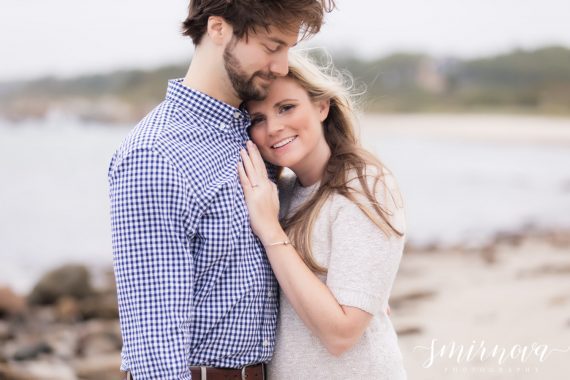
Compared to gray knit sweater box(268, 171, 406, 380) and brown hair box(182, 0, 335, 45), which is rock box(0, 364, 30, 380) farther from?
brown hair box(182, 0, 335, 45)

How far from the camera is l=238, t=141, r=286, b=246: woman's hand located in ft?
6.89

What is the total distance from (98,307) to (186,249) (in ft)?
20.6

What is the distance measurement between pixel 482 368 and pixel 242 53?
3.84m

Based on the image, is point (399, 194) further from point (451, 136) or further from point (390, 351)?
point (451, 136)

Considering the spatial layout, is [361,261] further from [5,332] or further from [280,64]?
[5,332]

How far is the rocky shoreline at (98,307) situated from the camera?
6.15 m

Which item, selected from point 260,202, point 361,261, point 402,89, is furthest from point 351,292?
point 402,89

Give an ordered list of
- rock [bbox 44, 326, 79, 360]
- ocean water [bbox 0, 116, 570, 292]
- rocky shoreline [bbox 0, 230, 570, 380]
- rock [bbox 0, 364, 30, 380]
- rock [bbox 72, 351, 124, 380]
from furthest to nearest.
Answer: ocean water [bbox 0, 116, 570, 292] < rock [bbox 44, 326, 79, 360] < rocky shoreline [bbox 0, 230, 570, 380] < rock [bbox 72, 351, 124, 380] < rock [bbox 0, 364, 30, 380]

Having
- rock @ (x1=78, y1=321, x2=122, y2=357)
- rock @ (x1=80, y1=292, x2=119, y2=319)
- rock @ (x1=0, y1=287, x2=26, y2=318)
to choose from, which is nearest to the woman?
rock @ (x1=78, y1=321, x2=122, y2=357)

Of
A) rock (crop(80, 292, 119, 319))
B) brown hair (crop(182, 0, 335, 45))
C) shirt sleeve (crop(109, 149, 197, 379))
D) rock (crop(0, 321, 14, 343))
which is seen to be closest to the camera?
shirt sleeve (crop(109, 149, 197, 379))

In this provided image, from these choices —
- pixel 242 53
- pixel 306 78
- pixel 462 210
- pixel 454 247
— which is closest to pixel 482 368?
pixel 306 78

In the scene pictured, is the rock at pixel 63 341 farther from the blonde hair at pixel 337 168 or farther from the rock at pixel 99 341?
the blonde hair at pixel 337 168

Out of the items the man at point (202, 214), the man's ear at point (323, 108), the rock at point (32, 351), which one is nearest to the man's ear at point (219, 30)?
the man at point (202, 214)

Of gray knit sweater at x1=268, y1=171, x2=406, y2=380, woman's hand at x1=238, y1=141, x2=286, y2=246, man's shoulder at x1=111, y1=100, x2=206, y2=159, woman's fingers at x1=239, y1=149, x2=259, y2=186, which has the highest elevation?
man's shoulder at x1=111, y1=100, x2=206, y2=159
